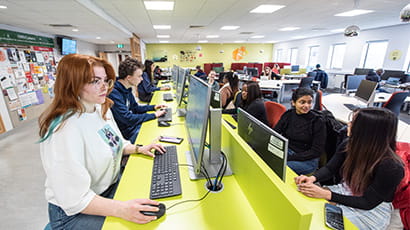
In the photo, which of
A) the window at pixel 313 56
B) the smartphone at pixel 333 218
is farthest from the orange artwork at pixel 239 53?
the smartphone at pixel 333 218

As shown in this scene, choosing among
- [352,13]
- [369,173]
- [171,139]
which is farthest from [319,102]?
[352,13]

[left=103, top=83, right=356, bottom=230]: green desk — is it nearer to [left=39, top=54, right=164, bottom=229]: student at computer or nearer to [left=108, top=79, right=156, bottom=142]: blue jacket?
[left=39, top=54, right=164, bottom=229]: student at computer

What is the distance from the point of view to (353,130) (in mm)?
1218

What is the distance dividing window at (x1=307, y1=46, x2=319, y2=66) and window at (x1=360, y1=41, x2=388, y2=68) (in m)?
2.53

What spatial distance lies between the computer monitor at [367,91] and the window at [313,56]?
28.8 feet

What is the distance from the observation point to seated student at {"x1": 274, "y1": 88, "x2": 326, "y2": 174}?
5.65ft

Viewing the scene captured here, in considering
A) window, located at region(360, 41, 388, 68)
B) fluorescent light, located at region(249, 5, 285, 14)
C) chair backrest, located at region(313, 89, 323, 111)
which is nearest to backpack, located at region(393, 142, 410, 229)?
chair backrest, located at region(313, 89, 323, 111)

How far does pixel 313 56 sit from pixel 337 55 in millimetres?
1477

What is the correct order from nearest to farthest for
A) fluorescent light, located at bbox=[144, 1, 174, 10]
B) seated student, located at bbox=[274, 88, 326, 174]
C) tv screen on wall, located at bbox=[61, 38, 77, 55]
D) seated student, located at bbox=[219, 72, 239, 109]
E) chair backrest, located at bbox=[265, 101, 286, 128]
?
seated student, located at bbox=[274, 88, 326, 174] → chair backrest, located at bbox=[265, 101, 286, 128] → seated student, located at bbox=[219, 72, 239, 109] → fluorescent light, located at bbox=[144, 1, 174, 10] → tv screen on wall, located at bbox=[61, 38, 77, 55]

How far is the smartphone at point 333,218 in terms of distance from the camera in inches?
31.2

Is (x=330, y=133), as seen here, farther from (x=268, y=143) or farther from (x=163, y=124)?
(x=163, y=124)

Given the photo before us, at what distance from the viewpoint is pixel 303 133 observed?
71.5 inches

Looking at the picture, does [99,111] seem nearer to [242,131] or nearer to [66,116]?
[66,116]

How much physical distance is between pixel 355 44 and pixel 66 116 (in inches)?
430
